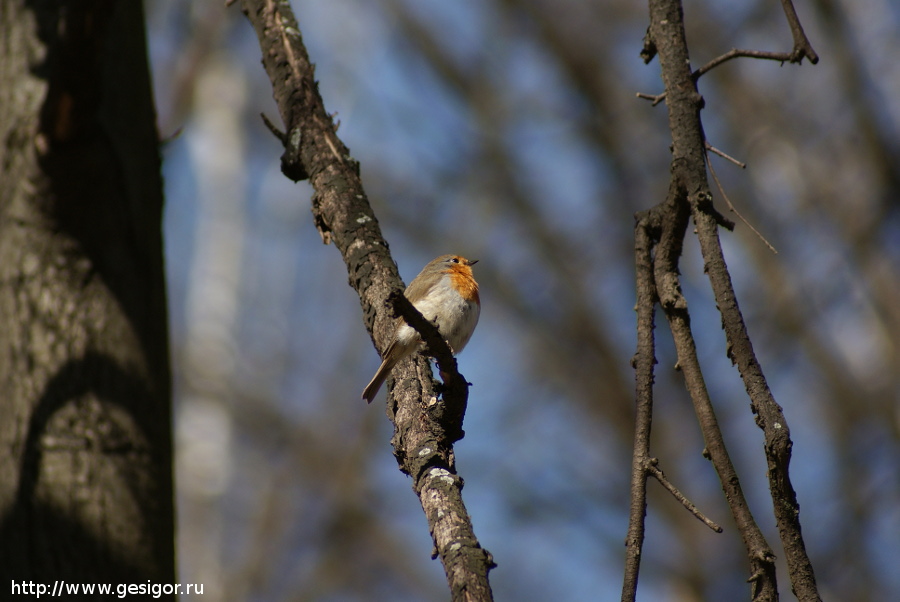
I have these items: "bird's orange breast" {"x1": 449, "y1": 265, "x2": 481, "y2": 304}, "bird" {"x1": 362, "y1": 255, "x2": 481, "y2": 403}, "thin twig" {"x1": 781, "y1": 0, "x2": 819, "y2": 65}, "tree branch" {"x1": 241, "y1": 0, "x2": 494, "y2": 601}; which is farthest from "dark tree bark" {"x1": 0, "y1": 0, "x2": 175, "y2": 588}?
"bird's orange breast" {"x1": 449, "y1": 265, "x2": 481, "y2": 304}

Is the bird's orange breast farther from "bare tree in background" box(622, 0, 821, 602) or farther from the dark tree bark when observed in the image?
"bare tree in background" box(622, 0, 821, 602)

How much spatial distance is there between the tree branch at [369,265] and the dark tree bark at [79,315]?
20.2 inches

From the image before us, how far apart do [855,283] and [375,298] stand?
6.63 metres

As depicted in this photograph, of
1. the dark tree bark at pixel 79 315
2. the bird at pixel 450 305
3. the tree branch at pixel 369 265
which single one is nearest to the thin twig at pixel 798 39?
the tree branch at pixel 369 265

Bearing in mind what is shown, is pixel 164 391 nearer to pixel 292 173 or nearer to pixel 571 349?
pixel 292 173

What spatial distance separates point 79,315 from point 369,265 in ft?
2.70

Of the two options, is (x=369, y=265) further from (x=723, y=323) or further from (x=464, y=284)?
(x=464, y=284)

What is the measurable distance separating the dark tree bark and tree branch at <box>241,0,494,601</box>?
51cm

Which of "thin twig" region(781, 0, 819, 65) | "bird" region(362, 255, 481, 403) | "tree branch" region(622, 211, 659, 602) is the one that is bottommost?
"tree branch" region(622, 211, 659, 602)

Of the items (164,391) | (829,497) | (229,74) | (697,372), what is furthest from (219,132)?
(697,372)

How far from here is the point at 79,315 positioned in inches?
85.0

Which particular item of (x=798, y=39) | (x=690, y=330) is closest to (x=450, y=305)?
(x=690, y=330)

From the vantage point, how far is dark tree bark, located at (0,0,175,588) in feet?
6.56

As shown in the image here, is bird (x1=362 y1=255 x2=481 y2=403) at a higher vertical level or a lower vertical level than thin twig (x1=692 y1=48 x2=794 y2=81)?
higher
